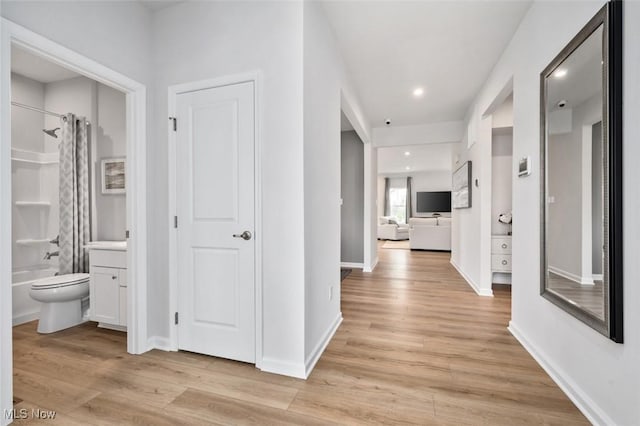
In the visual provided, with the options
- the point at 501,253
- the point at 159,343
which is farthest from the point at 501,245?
the point at 159,343

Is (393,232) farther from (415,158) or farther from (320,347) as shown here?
(320,347)

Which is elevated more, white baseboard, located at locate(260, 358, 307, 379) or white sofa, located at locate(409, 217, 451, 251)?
white sofa, located at locate(409, 217, 451, 251)

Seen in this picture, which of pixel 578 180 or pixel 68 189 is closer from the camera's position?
pixel 578 180

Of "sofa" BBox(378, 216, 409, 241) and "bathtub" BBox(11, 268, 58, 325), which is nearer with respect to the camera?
"bathtub" BBox(11, 268, 58, 325)

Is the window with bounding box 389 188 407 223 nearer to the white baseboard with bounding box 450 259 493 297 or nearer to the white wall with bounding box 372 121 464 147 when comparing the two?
the white wall with bounding box 372 121 464 147

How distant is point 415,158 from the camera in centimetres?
901

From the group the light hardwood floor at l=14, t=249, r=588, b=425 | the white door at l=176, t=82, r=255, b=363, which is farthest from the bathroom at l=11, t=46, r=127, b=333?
the white door at l=176, t=82, r=255, b=363

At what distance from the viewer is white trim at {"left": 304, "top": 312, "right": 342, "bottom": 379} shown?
1921 millimetres

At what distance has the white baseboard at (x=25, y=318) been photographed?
2.79m

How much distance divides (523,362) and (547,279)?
0.65 meters

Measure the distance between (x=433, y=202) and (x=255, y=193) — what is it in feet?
36.5

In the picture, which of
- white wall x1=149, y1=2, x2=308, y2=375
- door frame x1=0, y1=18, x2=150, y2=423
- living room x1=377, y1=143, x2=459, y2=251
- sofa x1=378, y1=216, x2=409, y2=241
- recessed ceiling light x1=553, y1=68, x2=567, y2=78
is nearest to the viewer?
door frame x1=0, y1=18, x2=150, y2=423

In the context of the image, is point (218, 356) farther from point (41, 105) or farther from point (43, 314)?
point (41, 105)

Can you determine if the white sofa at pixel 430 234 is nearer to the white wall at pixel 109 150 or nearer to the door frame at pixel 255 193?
the door frame at pixel 255 193
